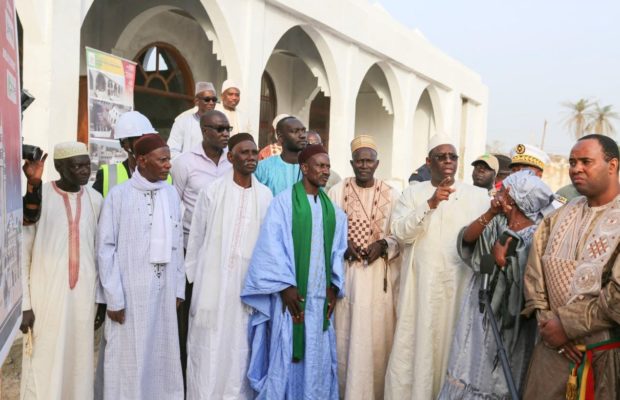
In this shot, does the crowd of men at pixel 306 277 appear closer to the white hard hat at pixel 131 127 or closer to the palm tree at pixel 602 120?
the white hard hat at pixel 131 127

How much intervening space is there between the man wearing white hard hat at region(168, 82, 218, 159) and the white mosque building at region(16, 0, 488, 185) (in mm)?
1359

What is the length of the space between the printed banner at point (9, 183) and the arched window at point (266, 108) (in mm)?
11422

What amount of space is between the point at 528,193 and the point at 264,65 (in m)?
6.51

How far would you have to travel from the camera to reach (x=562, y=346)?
2549mm

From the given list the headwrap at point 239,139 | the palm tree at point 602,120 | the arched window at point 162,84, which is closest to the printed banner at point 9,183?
the headwrap at point 239,139

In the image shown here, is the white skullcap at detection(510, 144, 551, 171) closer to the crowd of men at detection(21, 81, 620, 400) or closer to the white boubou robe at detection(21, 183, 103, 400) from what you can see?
the crowd of men at detection(21, 81, 620, 400)

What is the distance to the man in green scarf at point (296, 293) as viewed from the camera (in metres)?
3.46

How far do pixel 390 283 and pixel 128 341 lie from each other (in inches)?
71.8

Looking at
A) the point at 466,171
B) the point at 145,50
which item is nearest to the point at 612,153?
the point at 145,50

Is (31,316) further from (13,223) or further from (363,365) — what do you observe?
(363,365)

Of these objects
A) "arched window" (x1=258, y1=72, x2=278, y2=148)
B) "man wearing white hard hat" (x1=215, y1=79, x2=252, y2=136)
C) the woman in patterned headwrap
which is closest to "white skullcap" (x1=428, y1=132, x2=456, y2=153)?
the woman in patterned headwrap

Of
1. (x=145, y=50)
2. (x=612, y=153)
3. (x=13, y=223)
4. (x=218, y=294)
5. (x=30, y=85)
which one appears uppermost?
(x=145, y=50)

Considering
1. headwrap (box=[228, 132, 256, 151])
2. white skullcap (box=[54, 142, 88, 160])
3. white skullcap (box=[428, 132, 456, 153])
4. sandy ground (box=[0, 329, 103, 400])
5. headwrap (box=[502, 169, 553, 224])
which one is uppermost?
white skullcap (box=[428, 132, 456, 153])

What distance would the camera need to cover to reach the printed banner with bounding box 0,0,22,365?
1434 millimetres
